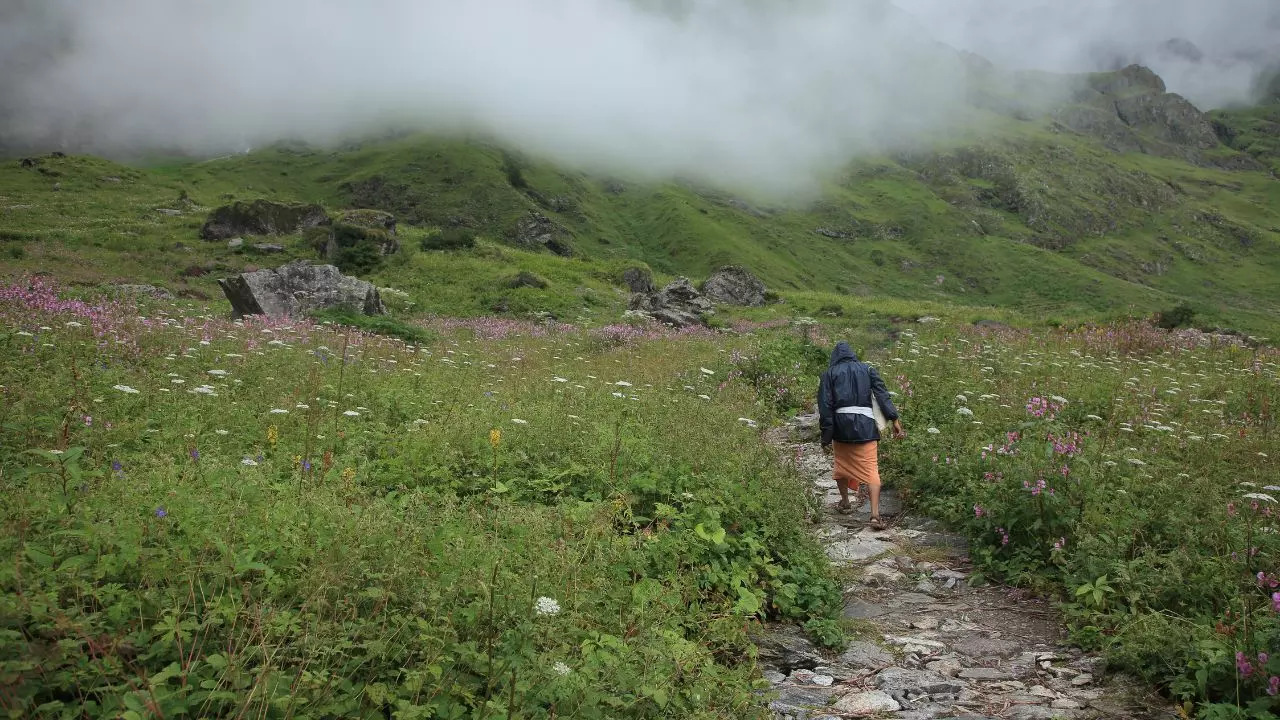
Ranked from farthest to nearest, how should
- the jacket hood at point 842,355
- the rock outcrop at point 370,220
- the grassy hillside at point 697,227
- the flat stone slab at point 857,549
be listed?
the rock outcrop at point 370,220, the grassy hillside at point 697,227, the jacket hood at point 842,355, the flat stone slab at point 857,549

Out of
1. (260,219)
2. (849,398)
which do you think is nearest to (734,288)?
(849,398)

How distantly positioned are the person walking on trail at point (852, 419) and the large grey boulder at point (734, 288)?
28.5 m

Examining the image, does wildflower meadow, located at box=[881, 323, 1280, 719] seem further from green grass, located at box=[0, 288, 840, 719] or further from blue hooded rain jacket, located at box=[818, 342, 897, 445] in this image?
green grass, located at box=[0, 288, 840, 719]

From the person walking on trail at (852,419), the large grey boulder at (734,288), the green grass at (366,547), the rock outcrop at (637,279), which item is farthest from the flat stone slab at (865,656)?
the rock outcrop at (637,279)

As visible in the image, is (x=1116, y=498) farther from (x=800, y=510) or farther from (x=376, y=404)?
(x=376, y=404)

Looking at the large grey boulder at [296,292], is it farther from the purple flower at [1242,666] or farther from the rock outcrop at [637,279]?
the purple flower at [1242,666]

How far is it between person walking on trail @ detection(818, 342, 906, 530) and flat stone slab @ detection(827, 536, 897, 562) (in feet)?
3.40

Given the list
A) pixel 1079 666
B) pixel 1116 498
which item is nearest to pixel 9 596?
pixel 1079 666

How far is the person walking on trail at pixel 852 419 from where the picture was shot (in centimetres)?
955

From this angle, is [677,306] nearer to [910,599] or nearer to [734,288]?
[734,288]

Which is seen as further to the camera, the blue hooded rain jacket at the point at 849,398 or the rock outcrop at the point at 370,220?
the rock outcrop at the point at 370,220

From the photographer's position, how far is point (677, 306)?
1235 inches

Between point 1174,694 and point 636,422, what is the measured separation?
19.3ft

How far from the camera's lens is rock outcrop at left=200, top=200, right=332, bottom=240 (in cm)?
3966
